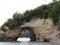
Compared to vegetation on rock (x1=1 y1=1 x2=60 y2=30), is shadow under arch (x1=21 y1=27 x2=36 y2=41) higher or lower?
lower

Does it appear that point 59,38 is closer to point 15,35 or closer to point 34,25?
point 34,25

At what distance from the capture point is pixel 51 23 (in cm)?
5344

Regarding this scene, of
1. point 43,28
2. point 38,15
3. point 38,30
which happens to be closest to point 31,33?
point 38,15

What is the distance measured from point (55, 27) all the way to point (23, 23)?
34.6 ft

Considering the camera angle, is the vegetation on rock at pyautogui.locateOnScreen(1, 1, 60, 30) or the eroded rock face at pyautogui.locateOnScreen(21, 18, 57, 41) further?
the vegetation on rock at pyautogui.locateOnScreen(1, 1, 60, 30)

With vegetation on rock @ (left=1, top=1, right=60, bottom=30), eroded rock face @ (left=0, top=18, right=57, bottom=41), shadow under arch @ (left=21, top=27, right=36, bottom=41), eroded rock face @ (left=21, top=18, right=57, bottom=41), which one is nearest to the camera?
eroded rock face @ (left=21, top=18, right=57, bottom=41)

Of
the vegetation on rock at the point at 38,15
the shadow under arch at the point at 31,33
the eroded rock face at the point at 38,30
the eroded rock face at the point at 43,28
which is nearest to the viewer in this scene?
the eroded rock face at the point at 43,28

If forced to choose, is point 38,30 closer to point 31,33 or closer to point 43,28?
point 43,28

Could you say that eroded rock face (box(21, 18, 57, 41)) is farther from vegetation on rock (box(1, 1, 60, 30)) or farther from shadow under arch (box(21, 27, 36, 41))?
shadow under arch (box(21, 27, 36, 41))

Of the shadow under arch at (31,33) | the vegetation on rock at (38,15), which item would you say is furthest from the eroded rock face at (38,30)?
the vegetation on rock at (38,15)

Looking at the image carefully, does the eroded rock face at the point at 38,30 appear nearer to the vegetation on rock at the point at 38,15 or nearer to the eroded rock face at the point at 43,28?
the eroded rock face at the point at 43,28

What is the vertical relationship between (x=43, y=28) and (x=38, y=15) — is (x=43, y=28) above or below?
below

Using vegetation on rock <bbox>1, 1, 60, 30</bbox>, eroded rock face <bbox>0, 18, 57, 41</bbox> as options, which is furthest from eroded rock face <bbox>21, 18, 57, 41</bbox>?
vegetation on rock <bbox>1, 1, 60, 30</bbox>

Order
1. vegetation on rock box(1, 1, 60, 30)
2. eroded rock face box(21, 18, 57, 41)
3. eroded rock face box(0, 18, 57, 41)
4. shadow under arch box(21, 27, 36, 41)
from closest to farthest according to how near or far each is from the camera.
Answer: eroded rock face box(21, 18, 57, 41), eroded rock face box(0, 18, 57, 41), vegetation on rock box(1, 1, 60, 30), shadow under arch box(21, 27, 36, 41)
